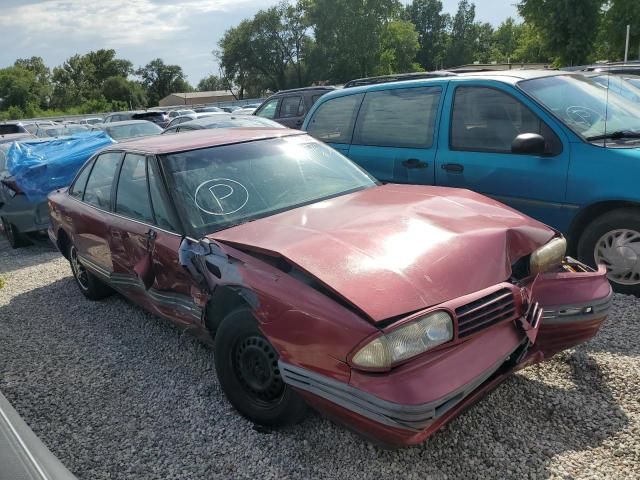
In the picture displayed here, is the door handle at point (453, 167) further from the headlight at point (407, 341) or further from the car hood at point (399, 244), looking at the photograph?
the headlight at point (407, 341)

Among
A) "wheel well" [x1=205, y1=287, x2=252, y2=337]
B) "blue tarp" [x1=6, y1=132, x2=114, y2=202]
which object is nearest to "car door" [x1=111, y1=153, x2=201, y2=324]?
"wheel well" [x1=205, y1=287, x2=252, y2=337]

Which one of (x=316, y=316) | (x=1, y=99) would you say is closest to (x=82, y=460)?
(x=316, y=316)

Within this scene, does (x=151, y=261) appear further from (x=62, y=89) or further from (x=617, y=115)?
(x=62, y=89)

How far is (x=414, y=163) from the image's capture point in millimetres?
4926

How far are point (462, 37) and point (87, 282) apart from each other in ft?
331

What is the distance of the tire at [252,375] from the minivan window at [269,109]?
1003 cm

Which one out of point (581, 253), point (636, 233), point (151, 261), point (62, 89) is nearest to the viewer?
point (151, 261)

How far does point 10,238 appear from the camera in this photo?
8.16 meters

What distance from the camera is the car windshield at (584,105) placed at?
13.5 ft

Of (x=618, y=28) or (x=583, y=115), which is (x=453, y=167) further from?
(x=618, y=28)

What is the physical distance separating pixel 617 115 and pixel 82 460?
4653 mm

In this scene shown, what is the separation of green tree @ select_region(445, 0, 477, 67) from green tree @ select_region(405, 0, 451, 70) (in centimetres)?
181

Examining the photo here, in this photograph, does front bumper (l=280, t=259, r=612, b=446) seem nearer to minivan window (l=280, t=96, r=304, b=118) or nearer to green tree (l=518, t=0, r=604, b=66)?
minivan window (l=280, t=96, r=304, b=118)

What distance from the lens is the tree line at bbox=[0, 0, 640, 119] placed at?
202 ft
